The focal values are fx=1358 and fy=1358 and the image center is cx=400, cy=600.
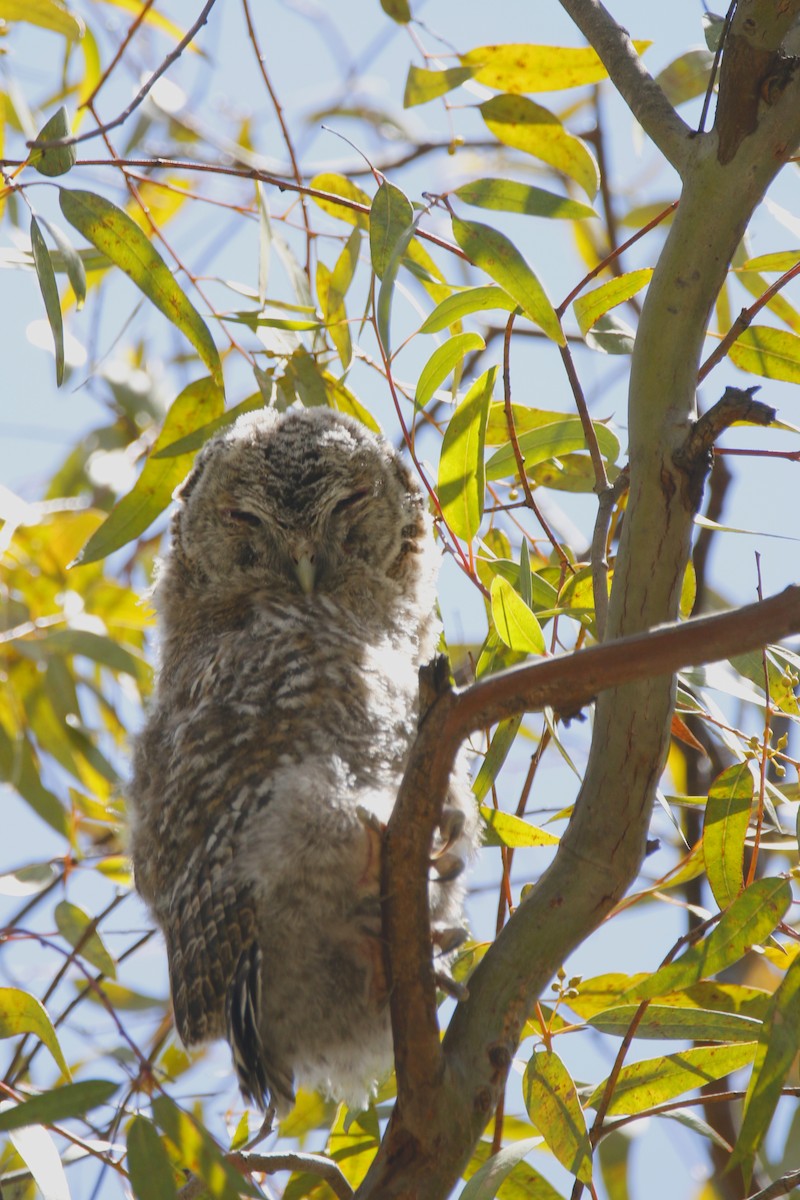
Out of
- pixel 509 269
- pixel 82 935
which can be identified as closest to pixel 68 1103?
pixel 82 935

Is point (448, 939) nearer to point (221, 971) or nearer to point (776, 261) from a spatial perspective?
point (221, 971)

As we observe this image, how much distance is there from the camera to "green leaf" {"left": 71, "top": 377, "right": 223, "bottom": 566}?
233 centimetres

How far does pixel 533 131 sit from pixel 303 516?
78 centimetres

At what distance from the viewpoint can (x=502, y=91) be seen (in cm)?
238

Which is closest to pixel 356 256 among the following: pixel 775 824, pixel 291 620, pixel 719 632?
pixel 291 620

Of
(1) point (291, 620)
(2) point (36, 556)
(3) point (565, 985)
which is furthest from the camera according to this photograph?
(2) point (36, 556)

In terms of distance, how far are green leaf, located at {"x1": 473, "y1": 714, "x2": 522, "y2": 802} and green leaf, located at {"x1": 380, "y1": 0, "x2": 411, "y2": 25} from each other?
1270 millimetres

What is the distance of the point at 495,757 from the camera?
1842 millimetres

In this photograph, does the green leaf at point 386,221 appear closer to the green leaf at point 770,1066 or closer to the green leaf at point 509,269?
the green leaf at point 509,269

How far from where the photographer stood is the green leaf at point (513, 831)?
6.28 ft

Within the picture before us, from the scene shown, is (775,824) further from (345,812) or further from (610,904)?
(345,812)

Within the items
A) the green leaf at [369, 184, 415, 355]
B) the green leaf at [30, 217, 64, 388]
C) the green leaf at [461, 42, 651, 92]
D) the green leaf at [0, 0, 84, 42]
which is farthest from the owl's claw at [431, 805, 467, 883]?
the green leaf at [0, 0, 84, 42]

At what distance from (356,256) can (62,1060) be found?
1.31 m

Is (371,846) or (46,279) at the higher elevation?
(46,279)
